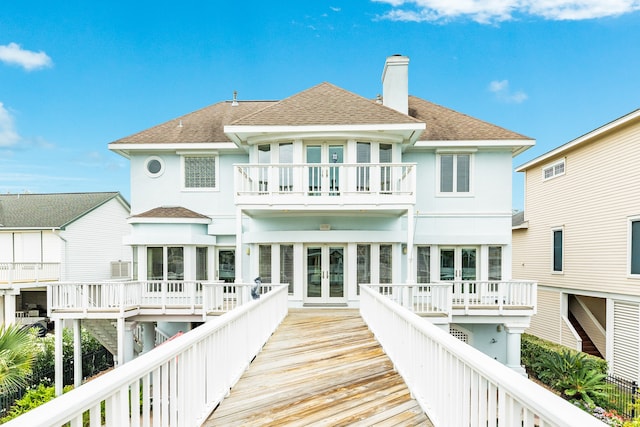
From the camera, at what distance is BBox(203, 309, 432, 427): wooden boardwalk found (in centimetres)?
393

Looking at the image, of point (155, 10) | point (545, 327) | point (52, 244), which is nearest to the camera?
point (545, 327)

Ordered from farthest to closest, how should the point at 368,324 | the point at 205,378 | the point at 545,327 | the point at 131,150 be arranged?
1. the point at 545,327
2. the point at 131,150
3. the point at 368,324
4. the point at 205,378

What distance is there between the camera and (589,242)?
1494cm

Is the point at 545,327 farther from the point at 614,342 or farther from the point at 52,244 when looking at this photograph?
the point at 52,244

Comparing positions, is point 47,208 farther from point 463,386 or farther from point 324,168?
point 463,386

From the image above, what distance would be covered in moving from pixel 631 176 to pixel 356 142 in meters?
9.15

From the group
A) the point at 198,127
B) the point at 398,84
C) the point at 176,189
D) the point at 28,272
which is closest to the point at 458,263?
the point at 398,84

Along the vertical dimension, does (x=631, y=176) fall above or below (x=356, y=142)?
below

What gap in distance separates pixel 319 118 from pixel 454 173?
17.3ft

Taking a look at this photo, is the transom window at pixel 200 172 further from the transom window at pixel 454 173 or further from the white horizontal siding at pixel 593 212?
the white horizontal siding at pixel 593 212

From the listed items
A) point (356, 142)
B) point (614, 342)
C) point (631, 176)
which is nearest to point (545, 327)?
point (614, 342)

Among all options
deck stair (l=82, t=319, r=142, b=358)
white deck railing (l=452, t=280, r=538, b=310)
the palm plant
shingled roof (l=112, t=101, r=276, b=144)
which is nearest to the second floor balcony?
white deck railing (l=452, t=280, r=538, b=310)

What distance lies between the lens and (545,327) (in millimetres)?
17906

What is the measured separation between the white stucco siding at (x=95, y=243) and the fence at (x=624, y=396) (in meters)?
21.2
